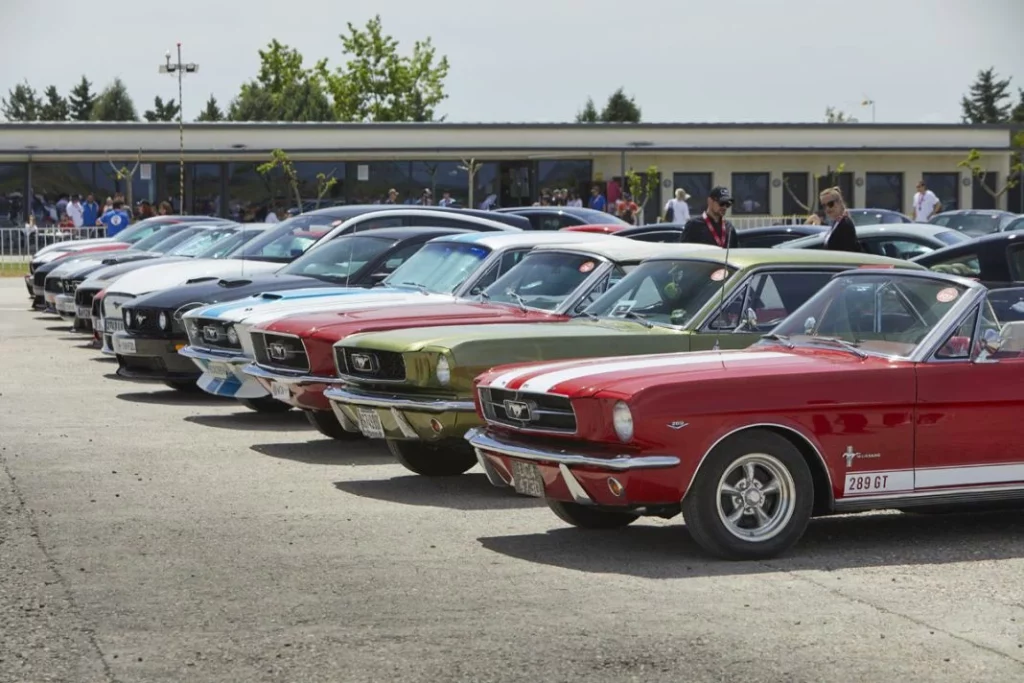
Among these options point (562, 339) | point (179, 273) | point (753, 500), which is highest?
point (179, 273)

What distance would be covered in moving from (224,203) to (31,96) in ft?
286

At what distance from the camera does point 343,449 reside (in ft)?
40.7

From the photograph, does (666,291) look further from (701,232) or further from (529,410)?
(701,232)

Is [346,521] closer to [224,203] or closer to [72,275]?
[72,275]

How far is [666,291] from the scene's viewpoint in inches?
425

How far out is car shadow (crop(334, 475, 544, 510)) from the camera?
9992mm

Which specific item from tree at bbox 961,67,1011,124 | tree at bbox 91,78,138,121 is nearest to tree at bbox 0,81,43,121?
tree at bbox 91,78,138,121

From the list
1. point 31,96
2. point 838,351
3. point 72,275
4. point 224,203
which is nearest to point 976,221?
point 72,275

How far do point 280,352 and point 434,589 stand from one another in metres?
5.03

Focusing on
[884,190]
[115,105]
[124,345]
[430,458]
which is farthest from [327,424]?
[115,105]

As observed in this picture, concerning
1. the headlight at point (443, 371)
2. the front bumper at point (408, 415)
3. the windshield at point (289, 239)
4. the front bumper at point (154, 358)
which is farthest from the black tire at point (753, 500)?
the windshield at point (289, 239)

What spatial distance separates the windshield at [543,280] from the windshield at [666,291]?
0.87 metres

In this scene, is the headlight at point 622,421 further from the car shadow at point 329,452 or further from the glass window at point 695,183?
the glass window at point 695,183

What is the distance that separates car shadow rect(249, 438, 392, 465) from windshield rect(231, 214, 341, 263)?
5918mm
